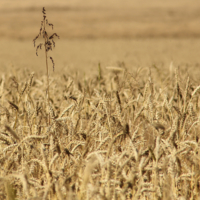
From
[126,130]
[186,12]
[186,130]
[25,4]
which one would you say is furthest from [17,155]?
[25,4]

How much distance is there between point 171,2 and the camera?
1210 inches

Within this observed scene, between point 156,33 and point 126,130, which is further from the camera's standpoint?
point 156,33

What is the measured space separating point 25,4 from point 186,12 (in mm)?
15152

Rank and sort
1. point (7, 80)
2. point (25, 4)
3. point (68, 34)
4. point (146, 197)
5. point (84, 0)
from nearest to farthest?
point (146, 197), point (7, 80), point (68, 34), point (25, 4), point (84, 0)

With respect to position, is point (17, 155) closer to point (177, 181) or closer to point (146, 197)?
point (146, 197)

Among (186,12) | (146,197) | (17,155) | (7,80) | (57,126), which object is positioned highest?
(186,12)

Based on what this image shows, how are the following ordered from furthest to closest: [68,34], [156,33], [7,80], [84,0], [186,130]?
[84,0] < [68,34] < [156,33] < [7,80] < [186,130]

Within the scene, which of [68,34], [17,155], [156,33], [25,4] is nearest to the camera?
[17,155]

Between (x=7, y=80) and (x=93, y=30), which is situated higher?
(x=93, y=30)

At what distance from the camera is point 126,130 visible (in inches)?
56.7

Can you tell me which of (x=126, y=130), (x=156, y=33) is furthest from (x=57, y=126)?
(x=156, y=33)

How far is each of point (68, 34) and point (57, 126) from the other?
48.6 feet

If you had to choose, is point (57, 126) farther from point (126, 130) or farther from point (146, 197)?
point (146, 197)

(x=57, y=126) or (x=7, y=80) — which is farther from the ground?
(x=7, y=80)
